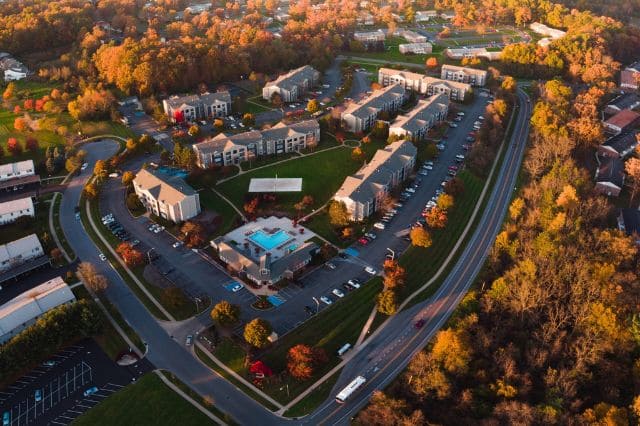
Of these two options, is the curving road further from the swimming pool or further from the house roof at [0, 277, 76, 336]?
the swimming pool

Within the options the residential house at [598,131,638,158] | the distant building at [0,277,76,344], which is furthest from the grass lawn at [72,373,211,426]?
the residential house at [598,131,638,158]

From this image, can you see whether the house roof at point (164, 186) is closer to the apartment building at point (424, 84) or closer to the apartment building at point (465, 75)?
the apartment building at point (424, 84)

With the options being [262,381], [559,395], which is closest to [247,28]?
[262,381]

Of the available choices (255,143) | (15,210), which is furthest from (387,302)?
(15,210)

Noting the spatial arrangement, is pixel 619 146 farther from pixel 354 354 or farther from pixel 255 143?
pixel 354 354

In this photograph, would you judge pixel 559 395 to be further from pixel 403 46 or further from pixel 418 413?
pixel 403 46

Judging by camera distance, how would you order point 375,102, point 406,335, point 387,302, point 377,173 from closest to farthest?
point 406,335 < point 387,302 < point 377,173 < point 375,102
